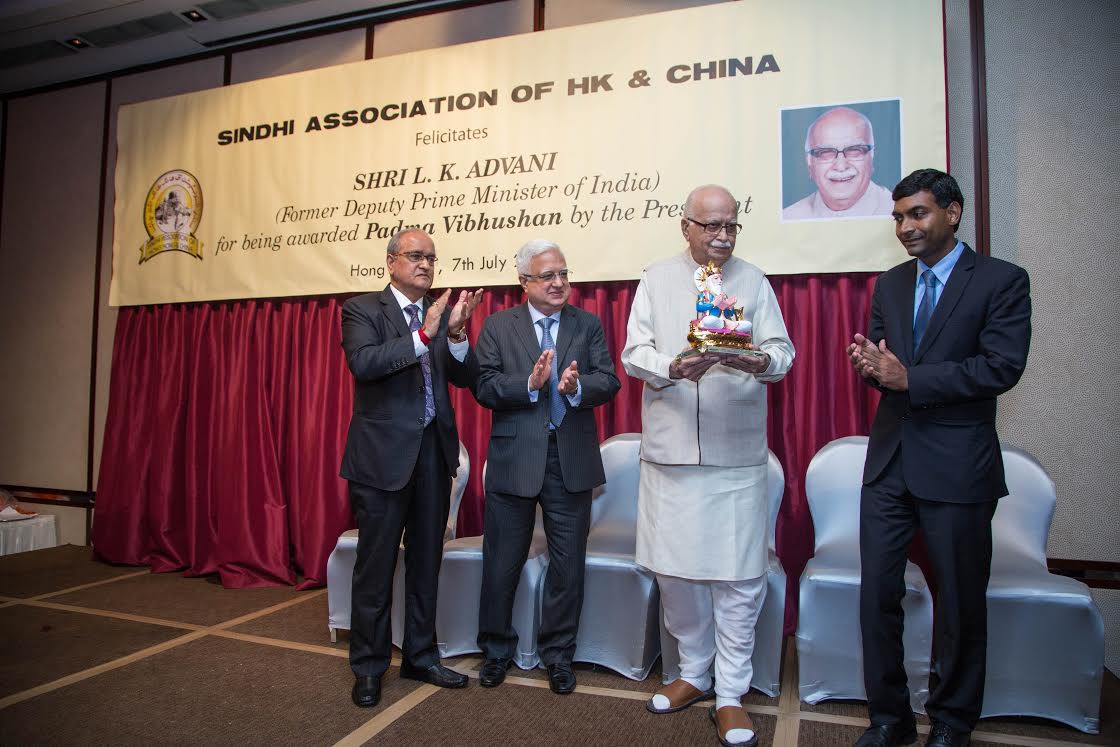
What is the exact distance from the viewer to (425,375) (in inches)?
105

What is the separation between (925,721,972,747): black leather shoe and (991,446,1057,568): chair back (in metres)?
0.76

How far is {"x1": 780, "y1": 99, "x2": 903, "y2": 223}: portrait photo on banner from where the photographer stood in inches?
125

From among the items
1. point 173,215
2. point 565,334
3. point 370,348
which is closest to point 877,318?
point 565,334

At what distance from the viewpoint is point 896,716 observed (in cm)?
219

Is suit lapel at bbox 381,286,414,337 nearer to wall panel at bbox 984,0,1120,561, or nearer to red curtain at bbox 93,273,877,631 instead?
red curtain at bbox 93,273,877,631

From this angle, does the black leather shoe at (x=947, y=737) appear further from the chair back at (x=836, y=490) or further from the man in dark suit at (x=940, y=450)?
the chair back at (x=836, y=490)

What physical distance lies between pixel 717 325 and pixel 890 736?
132 cm

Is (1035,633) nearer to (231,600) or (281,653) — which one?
(281,653)

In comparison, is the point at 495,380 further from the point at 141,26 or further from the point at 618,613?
the point at 141,26

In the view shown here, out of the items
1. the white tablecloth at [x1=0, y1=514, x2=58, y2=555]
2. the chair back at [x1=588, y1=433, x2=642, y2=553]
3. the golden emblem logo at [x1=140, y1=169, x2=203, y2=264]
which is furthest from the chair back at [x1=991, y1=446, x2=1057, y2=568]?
the white tablecloth at [x1=0, y1=514, x2=58, y2=555]

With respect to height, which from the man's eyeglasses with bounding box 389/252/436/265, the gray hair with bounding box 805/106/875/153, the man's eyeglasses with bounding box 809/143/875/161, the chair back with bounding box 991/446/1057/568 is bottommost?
the chair back with bounding box 991/446/1057/568

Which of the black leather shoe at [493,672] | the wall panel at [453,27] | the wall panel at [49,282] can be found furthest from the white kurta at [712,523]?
the wall panel at [49,282]

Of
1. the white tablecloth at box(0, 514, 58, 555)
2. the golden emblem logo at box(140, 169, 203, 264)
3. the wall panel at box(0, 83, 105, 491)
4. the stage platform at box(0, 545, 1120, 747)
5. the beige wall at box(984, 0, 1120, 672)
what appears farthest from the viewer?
the wall panel at box(0, 83, 105, 491)

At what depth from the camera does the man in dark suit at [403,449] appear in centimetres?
251
